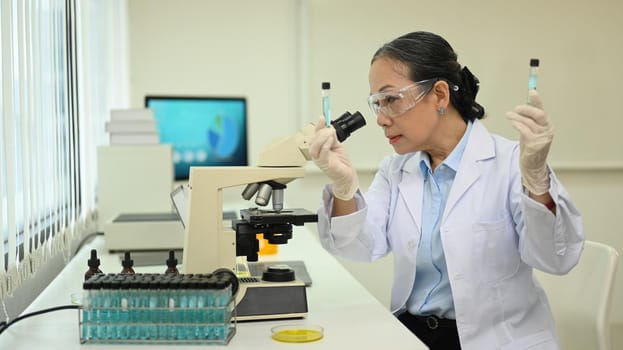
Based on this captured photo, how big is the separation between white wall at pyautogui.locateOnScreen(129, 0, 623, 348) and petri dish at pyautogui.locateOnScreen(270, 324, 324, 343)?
2.11 metres

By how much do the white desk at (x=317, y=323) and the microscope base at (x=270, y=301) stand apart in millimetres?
16

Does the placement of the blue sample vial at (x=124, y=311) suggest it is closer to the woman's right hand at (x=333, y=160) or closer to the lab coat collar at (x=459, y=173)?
the woman's right hand at (x=333, y=160)

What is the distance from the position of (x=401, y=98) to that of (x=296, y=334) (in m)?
0.70

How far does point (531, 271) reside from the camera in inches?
62.1

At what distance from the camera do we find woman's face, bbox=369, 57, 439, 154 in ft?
5.12

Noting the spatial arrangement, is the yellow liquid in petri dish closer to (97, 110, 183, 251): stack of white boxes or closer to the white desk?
the white desk

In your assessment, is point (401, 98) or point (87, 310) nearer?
point (87, 310)

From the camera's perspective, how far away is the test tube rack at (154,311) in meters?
1.07

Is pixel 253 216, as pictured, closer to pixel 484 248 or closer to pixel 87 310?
pixel 87 310

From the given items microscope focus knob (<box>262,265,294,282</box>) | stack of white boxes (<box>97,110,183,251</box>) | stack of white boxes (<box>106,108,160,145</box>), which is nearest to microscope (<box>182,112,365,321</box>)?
microscope focus knob (<box>262,265,294,282</box>)

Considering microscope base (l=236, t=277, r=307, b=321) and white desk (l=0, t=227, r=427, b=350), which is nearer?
white desk (l=0, t=227, r=427, b=350)

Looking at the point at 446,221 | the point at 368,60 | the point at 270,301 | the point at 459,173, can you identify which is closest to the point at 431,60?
the point at 459,173

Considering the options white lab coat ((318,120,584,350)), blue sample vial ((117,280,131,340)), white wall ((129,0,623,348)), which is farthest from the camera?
white wall ((129,0,623,348))

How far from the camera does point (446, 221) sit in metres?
1.54
